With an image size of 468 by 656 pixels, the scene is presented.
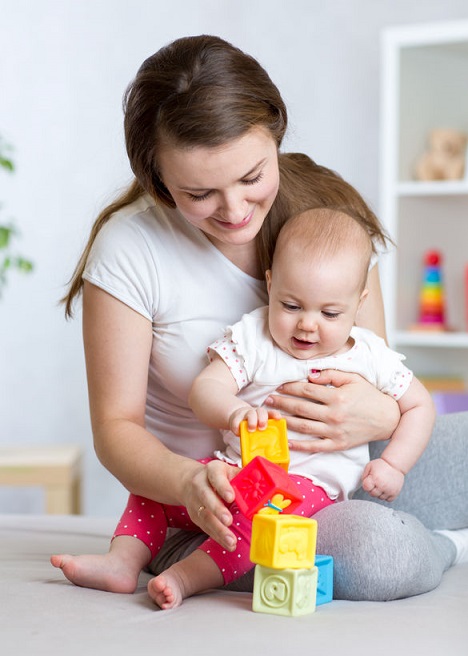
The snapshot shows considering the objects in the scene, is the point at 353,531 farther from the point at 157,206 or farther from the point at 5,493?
the point at 5,493

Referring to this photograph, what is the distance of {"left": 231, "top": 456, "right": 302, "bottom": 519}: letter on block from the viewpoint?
112 centimetres

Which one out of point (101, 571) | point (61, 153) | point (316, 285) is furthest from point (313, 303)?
point (61, 153)

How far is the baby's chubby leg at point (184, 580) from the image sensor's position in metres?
1.18

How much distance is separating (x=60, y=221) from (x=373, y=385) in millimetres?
2051

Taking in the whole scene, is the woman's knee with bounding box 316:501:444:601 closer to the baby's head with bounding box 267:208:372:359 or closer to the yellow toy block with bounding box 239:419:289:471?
the yellow toy block with bounding box 239:419:289:471

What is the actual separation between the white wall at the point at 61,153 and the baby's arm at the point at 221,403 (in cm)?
199

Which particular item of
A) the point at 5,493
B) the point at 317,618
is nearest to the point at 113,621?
the point at 317,618

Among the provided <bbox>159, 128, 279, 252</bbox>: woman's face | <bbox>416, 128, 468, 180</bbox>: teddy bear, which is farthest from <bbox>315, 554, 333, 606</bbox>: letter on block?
<bbox>416, 128, 468, 180</bbox>: teddy bear

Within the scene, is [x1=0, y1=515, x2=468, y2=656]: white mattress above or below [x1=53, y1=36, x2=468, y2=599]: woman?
below

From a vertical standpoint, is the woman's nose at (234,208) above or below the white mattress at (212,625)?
above

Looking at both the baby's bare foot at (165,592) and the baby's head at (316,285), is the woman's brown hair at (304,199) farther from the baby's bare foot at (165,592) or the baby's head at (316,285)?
the baby's bare foot at (165,592)

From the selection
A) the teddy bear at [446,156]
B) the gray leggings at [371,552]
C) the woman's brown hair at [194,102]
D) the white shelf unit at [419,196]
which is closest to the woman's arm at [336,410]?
the gray leggings at [371,552]

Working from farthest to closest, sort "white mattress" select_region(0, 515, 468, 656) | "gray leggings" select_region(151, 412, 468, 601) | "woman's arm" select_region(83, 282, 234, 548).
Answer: "woman's arm" select_region(83, 282, 234, 548) < "gray leggings" select_region(151, 412, 468, 601) < "white mattress" select_region(0, 515, 468, 656)

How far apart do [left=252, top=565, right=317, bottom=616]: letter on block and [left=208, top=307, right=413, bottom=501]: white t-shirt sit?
0.25 meters
